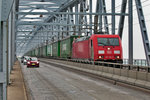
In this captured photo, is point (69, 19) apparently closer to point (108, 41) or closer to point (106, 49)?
point (108, 41)

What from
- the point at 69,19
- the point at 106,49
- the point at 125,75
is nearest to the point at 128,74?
the point at 125,75

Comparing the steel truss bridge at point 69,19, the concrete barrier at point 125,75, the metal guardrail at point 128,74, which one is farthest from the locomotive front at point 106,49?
the steel truss bridge at point 69,19

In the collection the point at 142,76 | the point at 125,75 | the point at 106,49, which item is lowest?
the point at 125,75

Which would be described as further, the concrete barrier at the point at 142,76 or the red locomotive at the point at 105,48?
the red locomotive at the point at 105,48

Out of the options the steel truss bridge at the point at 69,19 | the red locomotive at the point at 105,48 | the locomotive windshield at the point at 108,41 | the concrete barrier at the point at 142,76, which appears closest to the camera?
the steel truss bridge at the point at 69,19

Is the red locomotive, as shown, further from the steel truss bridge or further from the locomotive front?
the steel truss bridge

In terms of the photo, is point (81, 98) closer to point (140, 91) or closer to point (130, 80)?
point (140, 91)

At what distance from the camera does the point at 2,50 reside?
727 centimetres

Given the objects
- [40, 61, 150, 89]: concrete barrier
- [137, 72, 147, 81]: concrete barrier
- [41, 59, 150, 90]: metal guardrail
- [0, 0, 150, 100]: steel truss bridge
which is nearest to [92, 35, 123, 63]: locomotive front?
[40, 61, 150, 89]: concrete barrier

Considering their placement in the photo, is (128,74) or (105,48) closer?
(128,74)

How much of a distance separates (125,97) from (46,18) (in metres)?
90.9

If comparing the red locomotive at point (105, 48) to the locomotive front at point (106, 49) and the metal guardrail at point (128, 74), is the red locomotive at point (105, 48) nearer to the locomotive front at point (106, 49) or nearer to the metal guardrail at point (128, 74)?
the locomotive front at point (106, 49)

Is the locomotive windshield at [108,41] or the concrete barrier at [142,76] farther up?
the locomotive windshield at [108,41]

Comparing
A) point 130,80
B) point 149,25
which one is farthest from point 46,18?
point 130,80
